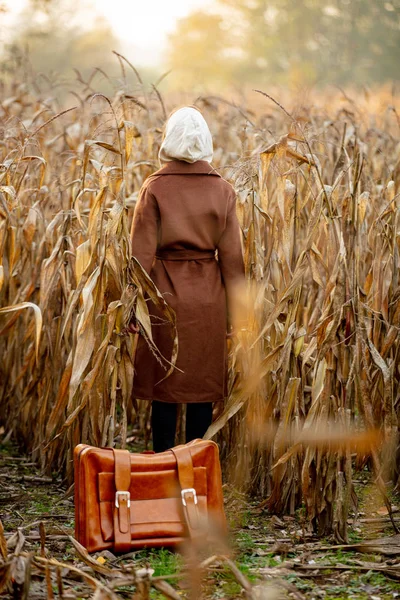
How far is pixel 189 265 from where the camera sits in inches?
132

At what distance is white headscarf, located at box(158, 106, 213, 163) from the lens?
10.7ft

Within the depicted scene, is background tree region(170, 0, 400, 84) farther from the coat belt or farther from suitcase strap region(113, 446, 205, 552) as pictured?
suitcase strap region(113, 446, 205, 552)

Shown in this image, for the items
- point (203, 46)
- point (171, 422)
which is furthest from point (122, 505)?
point (203, 46)

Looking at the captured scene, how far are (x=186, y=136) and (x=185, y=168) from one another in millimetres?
133

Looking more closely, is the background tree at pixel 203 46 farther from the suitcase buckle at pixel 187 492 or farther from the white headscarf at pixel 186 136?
the suitcase buckle at pixel 187 492

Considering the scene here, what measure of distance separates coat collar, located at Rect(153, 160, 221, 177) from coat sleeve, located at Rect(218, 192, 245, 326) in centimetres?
15

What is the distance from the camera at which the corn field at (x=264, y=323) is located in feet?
9.44

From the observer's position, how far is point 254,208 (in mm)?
3217

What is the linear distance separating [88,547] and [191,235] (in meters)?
1.26

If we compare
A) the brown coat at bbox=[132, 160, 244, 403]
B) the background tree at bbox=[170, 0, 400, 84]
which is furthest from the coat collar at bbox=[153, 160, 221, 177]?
the background tree at bbox=[170, 0, 400, 84]

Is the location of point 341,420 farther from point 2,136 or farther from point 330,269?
point 2,136

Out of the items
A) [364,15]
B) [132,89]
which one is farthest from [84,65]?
[132,89]

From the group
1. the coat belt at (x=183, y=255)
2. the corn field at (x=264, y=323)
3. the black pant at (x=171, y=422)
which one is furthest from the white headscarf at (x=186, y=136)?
the black pant at (x=171, y=422)

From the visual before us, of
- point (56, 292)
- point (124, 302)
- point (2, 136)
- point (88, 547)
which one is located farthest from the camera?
point (56, 292)
